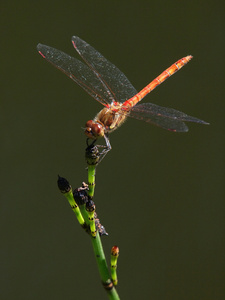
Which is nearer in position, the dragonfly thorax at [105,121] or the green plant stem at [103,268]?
the green plant stem at [103,268]

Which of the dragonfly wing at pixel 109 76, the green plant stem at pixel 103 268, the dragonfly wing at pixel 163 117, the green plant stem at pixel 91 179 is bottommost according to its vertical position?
the green plant stem at pixel 103 268

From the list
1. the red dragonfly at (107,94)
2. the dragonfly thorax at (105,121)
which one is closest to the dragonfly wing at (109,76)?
the red dragonfly at (107,94)

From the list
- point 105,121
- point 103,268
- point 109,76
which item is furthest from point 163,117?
point 103,268

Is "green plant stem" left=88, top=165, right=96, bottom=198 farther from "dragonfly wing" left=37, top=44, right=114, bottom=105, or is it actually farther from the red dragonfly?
"dragonfly wing" left=37, top=44, right=114, bottom=105

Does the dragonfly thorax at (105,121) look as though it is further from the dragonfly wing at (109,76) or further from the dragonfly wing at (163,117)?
the dragonfly wing at (109,76)

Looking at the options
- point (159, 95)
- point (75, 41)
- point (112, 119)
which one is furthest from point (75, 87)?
point (112, 119)

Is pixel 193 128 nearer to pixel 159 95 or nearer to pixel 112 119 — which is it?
pixel 159 95

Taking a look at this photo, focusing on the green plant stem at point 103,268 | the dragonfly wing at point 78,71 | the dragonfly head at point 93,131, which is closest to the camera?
the green plant stem at point 103,268
